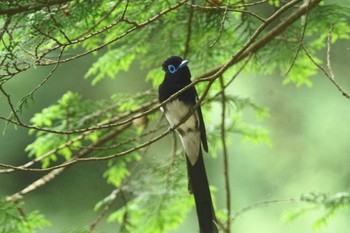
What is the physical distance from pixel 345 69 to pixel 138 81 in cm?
220

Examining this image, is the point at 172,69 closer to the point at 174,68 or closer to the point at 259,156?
the point at 174,68

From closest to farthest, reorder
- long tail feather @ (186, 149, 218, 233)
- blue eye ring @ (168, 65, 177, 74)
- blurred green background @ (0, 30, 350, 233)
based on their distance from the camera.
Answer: long tail feather @ (186, 149, 218, 233) < blue eye ring @ (168, 65, 177, 74) < blurred green background @ (0, 30, 350, 233)

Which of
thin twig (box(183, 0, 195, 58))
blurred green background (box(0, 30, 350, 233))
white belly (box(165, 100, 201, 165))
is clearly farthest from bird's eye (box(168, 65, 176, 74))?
blurred green background (box(0, 30, 350, 233))

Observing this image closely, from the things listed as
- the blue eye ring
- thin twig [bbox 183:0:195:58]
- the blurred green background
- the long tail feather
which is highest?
the blurred green background

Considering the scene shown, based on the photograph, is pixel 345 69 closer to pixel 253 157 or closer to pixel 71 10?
pixel 253 157

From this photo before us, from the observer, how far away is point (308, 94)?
778 centimetres

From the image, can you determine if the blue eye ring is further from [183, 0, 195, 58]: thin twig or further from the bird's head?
[183, 0, 195, 58]: thin twig

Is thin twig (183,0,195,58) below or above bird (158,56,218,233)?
above

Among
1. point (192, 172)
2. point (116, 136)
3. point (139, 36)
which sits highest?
point (139, 36)

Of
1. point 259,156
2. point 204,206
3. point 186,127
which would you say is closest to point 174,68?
point 186,127

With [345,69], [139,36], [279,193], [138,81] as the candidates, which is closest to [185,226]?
[279,193]

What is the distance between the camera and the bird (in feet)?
9.57

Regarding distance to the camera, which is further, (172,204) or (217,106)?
(217,106)

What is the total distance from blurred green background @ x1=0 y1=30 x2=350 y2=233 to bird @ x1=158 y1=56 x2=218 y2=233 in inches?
154
